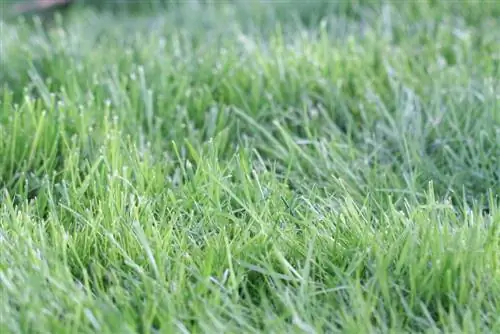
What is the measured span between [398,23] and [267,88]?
2.95ft

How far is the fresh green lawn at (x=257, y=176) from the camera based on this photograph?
62.0 inches

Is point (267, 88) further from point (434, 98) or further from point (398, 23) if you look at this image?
point (398, 23)

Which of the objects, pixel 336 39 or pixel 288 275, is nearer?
pixel 288 275

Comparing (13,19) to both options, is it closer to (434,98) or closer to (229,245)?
(434,98)

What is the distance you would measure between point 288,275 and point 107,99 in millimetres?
Answer: 1135

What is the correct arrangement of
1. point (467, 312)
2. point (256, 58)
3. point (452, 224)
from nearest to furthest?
point (467, 312), point (452, 224), point (256, 58)

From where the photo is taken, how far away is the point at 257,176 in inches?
76.1

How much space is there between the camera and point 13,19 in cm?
401

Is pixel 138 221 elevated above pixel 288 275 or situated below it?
above

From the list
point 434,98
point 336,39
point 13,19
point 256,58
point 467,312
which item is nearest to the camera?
point 467,312

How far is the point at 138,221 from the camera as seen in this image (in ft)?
5.69

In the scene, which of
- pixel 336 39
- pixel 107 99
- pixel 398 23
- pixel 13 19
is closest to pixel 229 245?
pixel 107 99

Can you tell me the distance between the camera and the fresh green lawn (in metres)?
1.58

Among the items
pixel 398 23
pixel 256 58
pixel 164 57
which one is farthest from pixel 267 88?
pixel 398 23
